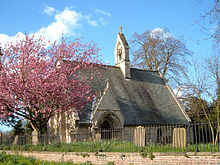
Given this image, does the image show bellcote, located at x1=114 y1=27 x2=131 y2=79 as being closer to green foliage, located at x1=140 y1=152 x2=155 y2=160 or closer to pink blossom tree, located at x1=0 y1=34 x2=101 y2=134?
pink blossom tree, located at x1=0 y1=34 x2=101 y2=134

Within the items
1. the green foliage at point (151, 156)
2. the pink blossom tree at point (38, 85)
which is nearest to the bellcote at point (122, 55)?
the pink blossom tree at point (38, 85)

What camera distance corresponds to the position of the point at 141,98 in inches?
1002

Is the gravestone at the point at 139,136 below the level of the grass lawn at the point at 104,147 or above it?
above

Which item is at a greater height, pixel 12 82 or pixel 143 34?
pixel 143 34

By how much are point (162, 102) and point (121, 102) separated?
547 cm

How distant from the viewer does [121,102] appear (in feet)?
76.7

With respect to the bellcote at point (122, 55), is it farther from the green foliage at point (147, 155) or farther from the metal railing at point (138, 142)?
the green foliage at point (147, 155)

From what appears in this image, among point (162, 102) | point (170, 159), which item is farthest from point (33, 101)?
point (162, 102)

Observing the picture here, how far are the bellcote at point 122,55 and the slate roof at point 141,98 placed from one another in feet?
1.80

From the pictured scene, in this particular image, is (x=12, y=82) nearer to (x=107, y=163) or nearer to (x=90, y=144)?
(x=90, y=144)

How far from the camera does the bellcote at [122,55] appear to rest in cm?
2734

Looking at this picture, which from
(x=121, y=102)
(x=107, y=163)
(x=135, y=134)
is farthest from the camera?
(x=121, y=102)

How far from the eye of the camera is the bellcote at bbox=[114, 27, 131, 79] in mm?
27344

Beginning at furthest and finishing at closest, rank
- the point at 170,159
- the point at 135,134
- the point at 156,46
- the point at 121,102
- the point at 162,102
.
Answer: the point at 156,46 < the point at 162,102 < the point at 121,102 < the point at 135,134 < the point at 170,159
